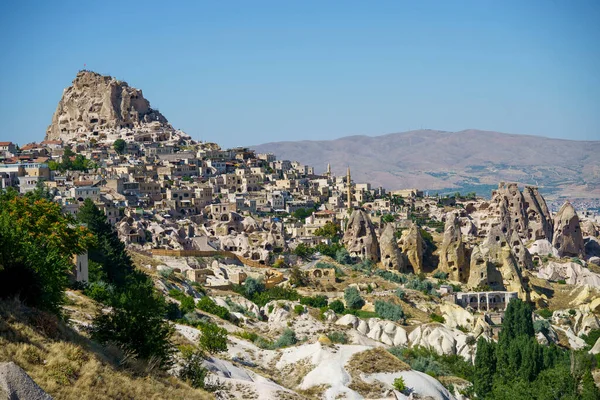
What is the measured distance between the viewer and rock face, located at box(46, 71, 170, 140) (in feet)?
413

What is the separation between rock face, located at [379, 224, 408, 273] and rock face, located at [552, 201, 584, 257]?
1931 centimetres

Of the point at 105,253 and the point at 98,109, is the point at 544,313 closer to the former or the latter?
the point at 105,253

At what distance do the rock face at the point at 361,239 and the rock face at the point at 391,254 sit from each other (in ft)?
3.68

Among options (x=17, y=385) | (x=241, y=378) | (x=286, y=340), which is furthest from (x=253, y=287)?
(x=17, y=385)

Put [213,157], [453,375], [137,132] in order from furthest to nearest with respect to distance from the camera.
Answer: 1. [137,132]
2. [213,157]
3. [453,375]

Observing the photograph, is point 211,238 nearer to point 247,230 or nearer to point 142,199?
point 247,230

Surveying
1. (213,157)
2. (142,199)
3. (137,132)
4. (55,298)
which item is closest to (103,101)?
(137,132)

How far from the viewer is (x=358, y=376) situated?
2858 centimetres

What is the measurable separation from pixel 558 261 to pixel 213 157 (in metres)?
47.3

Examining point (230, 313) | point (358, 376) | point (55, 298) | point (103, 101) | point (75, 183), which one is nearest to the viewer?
point (55, 298)

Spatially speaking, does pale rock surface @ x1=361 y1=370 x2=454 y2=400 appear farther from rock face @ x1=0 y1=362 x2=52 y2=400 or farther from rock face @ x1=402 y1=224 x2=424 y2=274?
rock face @ x1=402 y1=224 x2=424 y2=274

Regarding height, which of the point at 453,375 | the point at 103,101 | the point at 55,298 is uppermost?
the point at 103,101

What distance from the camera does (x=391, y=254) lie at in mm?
62469

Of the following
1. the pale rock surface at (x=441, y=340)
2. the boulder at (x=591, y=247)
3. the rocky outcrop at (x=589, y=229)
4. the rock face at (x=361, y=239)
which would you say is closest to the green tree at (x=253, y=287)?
the pale rock surface at (x=441, y=340)
